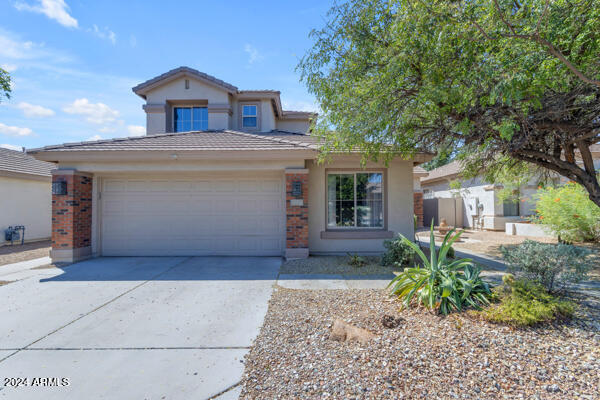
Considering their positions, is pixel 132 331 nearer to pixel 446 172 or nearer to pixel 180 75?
pixel 180 75

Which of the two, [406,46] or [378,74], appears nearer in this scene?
[406,46]

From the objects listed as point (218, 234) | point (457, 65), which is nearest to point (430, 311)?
point (457, 65)

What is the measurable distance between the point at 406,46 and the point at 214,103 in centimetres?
911

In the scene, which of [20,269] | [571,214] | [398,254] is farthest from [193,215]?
[571,214]

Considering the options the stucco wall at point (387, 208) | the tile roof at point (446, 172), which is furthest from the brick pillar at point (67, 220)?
the tile roof at point (446, 172)

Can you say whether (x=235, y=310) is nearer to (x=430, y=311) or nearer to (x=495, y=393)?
(x=430, y=311)

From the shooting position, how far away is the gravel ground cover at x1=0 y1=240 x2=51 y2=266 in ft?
30.1

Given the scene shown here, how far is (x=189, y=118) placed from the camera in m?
12.7

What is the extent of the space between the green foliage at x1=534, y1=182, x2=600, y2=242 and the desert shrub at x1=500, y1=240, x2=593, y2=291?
322 inches

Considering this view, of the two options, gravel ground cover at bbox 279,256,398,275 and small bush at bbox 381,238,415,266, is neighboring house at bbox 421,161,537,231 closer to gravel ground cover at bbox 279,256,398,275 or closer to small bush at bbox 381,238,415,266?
small bush at bbox 381,238,415,266

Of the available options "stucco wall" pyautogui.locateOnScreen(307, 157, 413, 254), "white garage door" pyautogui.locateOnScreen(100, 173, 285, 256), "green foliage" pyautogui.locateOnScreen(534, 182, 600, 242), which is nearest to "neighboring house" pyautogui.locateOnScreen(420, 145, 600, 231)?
"green foliage" pyautogui.locateOnScreen(534, 182, 600, 242)

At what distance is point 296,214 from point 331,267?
176 cm

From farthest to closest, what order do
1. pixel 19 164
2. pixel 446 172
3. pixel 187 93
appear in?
pixel 446 172 < pixel 19 164 < pixel 187 93

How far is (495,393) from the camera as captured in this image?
8.34 feet
